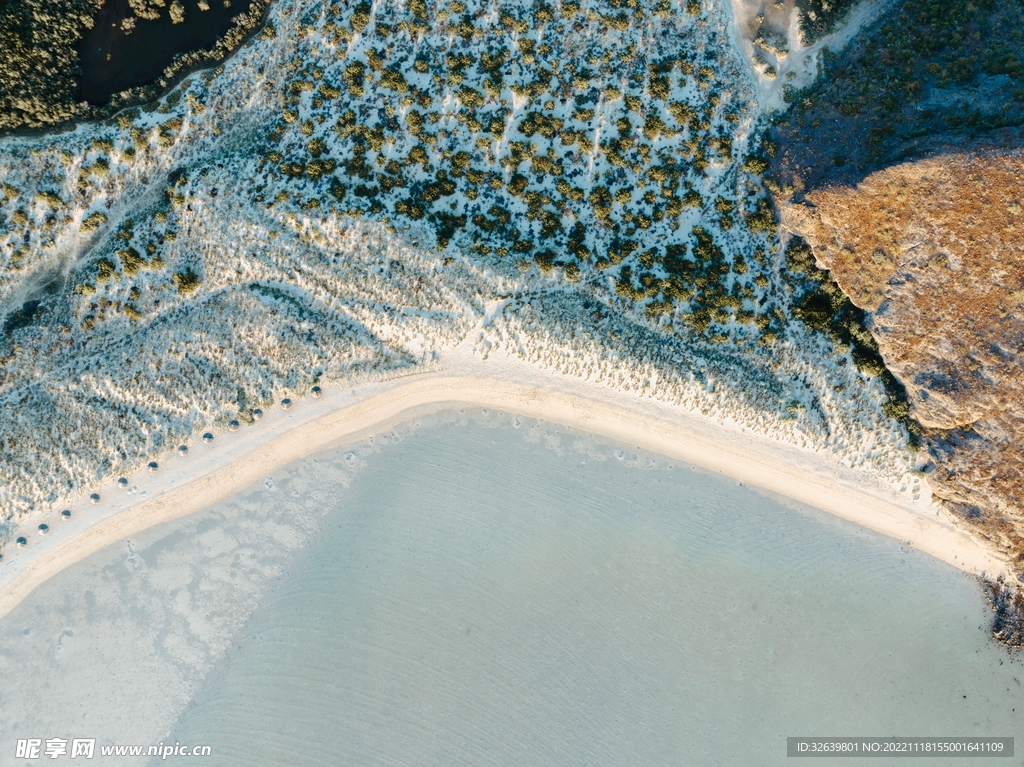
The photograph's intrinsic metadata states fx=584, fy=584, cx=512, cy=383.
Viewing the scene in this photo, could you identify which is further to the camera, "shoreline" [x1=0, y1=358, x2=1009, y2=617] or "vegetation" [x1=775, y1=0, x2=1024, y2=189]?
"shoreline" [x1=0, y1=358, x2=1009, y2=617]

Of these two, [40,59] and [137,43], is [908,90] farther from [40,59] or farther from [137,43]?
[40,59]

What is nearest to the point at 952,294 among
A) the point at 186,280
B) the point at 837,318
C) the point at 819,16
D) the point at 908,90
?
the point at 837,318

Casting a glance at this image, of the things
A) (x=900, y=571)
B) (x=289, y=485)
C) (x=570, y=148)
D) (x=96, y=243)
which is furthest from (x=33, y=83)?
(x=900, y=571)

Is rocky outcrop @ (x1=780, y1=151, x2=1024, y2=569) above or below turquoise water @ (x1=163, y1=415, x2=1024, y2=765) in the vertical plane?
above

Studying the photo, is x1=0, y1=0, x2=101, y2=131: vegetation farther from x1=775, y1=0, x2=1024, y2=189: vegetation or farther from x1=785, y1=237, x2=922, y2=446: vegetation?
x1=785, y1=237, x2=922, y2=446: vegetation

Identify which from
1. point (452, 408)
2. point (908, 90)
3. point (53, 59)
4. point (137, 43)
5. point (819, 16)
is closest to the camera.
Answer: point (908, 90)

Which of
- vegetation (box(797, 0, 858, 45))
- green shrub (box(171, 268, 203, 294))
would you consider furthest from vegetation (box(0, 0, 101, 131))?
vegetation (box(797, 0, 858, 45))

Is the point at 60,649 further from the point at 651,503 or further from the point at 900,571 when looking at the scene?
the point at 900,571
